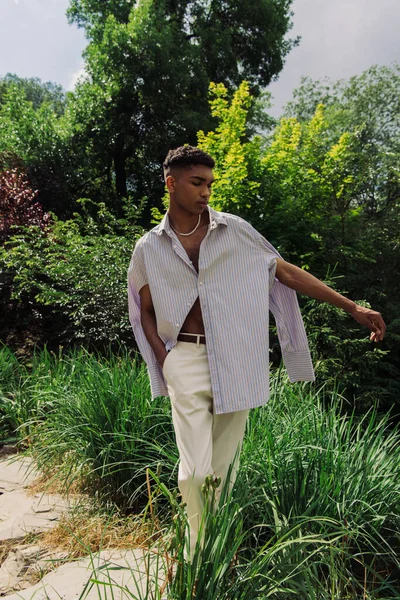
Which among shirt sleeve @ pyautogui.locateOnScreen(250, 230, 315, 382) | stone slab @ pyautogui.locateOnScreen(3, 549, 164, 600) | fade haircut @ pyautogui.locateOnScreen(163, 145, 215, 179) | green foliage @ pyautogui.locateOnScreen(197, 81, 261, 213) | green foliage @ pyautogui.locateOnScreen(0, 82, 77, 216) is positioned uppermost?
green foliage @ pyautogui.locateOnScreen(0, 82, 77, 216)

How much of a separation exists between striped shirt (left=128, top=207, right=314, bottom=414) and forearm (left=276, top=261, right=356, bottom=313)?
0.06 meters

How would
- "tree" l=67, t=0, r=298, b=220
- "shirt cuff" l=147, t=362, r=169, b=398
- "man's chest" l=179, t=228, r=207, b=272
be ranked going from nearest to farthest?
"man's chest" l=179, t=228, r=207, b=272 → "shirt cuff" l=147, t=362, r=169, b=398 → "tree" l=67, t=0, r=298, b=220

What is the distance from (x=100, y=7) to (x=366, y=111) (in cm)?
1475

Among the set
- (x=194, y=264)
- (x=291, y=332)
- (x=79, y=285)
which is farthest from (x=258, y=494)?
(x=79, y=285)

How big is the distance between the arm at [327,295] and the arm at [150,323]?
0.63 metres

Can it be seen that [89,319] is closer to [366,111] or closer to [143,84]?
[143,84]

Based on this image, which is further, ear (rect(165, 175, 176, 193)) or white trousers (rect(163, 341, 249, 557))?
ear (rect(165, 175, 176, 193))

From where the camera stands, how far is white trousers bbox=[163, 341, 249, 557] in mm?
2393

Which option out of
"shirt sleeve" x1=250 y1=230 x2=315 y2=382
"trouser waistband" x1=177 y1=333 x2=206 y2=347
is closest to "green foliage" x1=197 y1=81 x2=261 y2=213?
"shirt sleeve" x1=250 y1=230 x2=315 y2=382

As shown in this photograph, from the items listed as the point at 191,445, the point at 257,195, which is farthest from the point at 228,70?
the point at 191,445

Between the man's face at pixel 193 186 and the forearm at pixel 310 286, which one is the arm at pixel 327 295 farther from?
the man's face at pixel 193 186

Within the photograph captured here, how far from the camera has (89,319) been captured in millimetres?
7789

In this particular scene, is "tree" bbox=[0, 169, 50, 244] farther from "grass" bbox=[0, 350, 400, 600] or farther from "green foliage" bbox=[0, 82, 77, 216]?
"grass" bbox=[0, 350, 400, 600]

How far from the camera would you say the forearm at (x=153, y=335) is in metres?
2.68
